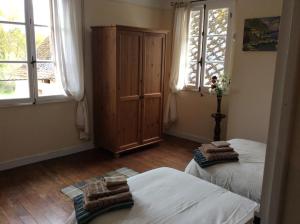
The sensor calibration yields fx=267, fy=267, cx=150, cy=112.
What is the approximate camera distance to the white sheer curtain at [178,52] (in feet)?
14.8

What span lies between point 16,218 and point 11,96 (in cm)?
159

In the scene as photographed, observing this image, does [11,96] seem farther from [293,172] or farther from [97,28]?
[293,172]

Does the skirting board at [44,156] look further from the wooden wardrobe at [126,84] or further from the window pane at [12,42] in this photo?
the window pane at [12,42]

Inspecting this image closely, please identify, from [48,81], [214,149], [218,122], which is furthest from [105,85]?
[214,149]

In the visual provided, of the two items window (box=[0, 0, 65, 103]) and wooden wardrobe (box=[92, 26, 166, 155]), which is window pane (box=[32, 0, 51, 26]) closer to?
window (box=[0, 0, 65, 103])

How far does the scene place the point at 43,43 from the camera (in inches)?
139

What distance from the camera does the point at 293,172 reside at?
0.52 metres

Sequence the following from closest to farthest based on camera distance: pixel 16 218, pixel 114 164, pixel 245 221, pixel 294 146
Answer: pixel 294 146 → pixel 245 221 → pixel 16 218 → pixel 114 164

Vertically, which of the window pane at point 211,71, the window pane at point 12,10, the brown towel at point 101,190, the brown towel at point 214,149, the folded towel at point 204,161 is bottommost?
the folded towel at point 204,161

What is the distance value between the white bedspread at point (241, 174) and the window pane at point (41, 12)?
264 cm

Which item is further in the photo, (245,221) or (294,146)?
(245,221)

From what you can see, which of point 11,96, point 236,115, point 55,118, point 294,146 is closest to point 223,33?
point 236,115

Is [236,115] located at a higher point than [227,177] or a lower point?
higher

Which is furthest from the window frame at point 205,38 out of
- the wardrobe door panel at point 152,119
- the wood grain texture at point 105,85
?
the wood grain texture at point 105,85
